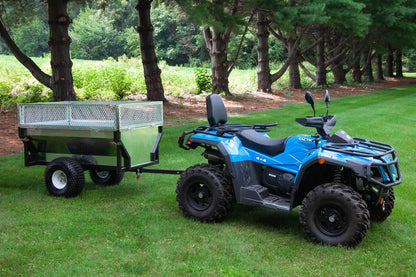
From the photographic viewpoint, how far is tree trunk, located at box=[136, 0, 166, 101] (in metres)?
15.7

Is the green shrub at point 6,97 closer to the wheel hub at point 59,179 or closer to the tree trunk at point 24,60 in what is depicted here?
the tree trunk at point 24,60

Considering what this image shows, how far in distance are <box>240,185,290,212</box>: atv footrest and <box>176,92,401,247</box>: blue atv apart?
A: 0.01 m

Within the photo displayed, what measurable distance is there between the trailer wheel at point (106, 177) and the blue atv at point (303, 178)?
1890 millimetres

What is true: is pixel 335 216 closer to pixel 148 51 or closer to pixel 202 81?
pixel 148 51

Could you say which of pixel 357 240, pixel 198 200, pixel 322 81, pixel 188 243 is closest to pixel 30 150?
pixel 198 200

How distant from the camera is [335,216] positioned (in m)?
4.48

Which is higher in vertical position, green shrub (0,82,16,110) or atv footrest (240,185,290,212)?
green shrub (0,82,16,110)

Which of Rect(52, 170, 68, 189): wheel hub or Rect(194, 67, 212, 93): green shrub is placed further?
Rect(194, 67, 212, 93): green shrub

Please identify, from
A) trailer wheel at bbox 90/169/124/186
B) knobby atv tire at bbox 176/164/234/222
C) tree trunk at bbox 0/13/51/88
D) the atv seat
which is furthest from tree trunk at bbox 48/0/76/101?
the atv seat

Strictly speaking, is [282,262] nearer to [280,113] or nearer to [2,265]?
[2,265]

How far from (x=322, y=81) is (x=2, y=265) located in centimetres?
2746

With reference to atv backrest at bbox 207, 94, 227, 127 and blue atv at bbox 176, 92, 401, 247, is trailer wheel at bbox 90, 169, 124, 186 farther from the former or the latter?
atv backrest at bbox 207, 94, 227, 127

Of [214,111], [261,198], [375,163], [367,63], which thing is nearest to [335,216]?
[375,163]

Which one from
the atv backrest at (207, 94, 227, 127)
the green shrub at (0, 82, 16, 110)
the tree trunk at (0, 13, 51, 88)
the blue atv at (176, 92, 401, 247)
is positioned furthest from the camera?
the green shrub at (0, 82, 16, 110)
